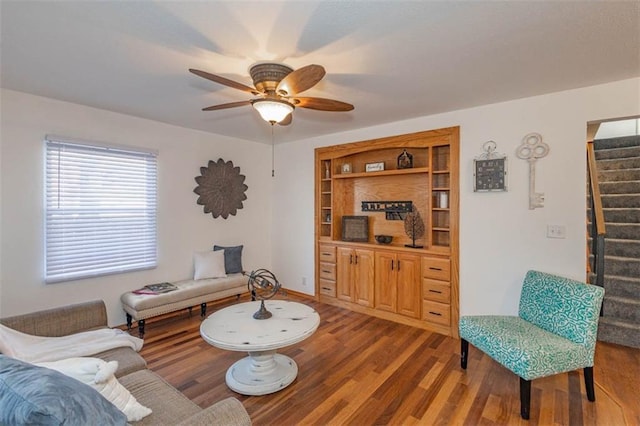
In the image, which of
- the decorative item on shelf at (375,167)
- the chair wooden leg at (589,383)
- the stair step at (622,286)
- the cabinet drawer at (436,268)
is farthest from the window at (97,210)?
the stair step at (622,286)

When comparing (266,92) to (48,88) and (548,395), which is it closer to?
(48,88)

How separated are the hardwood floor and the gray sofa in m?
0.60

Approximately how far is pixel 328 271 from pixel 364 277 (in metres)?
0.62

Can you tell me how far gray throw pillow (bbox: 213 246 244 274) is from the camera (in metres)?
4.29

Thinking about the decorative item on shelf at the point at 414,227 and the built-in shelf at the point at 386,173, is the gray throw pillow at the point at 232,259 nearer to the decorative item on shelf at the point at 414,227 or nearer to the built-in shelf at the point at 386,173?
the built-in shelf at the point at 386,173

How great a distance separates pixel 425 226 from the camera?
3.78 m

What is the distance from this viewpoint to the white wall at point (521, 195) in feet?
8.87

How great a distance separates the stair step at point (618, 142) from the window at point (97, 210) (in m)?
6.29

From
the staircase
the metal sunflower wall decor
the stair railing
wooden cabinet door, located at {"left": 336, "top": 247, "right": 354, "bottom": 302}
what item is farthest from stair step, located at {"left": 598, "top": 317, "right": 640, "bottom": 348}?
the metal sunflower wall decor

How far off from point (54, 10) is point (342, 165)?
3.44 m

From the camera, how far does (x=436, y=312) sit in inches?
135

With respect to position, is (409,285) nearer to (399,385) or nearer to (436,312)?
(436,312)

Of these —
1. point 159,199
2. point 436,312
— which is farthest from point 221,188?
point 436,312

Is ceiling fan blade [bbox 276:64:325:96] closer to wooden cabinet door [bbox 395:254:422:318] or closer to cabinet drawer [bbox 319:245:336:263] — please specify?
wooden cabinet door [bbox 395:254:422:318]
